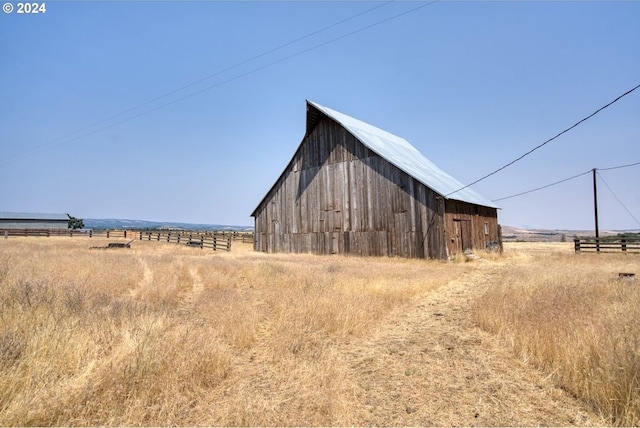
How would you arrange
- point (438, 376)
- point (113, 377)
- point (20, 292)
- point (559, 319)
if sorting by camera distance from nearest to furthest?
Answer: point (113, 377) → point (438, 376) → point (559, 319) → point (20, 292)

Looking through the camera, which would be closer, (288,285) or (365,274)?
(288,285)

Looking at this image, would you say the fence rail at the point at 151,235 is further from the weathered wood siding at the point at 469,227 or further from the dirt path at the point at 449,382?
the dirt path at the point at 449,382

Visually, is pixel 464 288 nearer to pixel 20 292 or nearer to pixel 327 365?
pixel 327 365

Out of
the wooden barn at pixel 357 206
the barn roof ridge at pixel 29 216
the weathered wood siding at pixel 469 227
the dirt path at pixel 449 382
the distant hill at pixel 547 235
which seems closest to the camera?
the dirt path at pixel 449 382

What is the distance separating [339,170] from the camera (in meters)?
23.3

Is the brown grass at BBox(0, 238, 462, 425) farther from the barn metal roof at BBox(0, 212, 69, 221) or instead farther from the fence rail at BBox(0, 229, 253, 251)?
the barn metal roof at BBox(0, 212, 69, 221)

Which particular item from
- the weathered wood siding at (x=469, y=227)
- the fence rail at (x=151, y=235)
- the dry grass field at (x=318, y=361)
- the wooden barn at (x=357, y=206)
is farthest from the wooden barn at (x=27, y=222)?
the weathered wood siding at (x=469, y=227)

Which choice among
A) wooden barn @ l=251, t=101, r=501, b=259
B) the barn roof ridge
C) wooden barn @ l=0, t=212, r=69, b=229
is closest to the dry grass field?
wooden barn @ l=251, t=101, r=501, b=259

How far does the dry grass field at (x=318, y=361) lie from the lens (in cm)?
360

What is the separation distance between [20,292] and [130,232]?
185 feet

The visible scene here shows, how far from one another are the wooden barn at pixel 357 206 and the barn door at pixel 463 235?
0.07 meters

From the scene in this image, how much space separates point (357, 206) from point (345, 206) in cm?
92

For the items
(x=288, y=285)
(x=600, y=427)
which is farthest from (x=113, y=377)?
(x=288, y=285)

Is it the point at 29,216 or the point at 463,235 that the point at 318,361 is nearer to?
the point at 463,235
